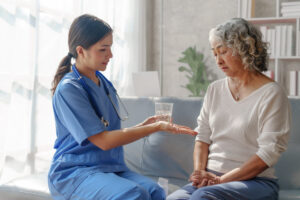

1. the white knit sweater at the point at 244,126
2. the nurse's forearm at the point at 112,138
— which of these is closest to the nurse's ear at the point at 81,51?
the nurse's forearm at the point at 112,138

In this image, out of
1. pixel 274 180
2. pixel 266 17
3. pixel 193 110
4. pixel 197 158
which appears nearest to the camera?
pixel 274 180

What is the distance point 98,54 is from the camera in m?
1.74

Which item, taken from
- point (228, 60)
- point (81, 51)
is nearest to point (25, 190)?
point (81, 51)

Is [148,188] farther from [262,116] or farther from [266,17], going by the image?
[266,17]

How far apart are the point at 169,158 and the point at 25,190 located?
32.6 inches

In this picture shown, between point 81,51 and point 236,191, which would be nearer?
point 236,191

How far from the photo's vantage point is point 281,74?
4.22 m

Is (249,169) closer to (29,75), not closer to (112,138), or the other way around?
(112,138)

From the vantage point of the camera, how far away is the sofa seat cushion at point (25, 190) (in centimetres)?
189

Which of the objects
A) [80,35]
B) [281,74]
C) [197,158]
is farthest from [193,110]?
[281,74]

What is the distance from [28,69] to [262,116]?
1.67 meters

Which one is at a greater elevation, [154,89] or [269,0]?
[269,0]

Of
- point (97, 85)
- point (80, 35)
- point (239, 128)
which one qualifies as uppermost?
point (80, 35)

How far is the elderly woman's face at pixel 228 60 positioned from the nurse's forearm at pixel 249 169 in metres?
0.43
